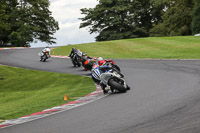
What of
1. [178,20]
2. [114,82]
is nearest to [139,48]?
[114,82]

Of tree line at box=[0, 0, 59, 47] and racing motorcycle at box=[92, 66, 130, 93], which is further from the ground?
tree line at box=[0, 0, 59, 47]

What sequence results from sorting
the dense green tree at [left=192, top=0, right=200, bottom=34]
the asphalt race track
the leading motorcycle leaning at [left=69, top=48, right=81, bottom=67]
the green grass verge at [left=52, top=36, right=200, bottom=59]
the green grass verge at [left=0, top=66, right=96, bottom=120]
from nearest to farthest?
the asphalt race track, the green grass verge at [left=0, top=66, right=96, bottom=120], the leading motorcycle leaning at [left=69, top=48, right=81, bottom=67], the green grass verge at [left=52, top=36, right=200, bottom=59], the dense green tree at [left=192, top=0, right=200, bottom=34]

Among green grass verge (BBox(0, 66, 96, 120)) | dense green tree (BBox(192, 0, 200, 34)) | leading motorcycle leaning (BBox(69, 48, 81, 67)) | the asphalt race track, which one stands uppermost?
dense green tree (BBox(192, 0, 200, 34))

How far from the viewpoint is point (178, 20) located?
61156 millimetres

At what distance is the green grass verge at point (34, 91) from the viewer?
9820 millimetres

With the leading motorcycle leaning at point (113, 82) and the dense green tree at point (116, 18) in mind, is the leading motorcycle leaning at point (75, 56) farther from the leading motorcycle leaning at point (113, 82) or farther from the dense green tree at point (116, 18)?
the dense green tree at point (116, 18)

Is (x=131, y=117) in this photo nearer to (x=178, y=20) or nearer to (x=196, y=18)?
(x=196, y=18)

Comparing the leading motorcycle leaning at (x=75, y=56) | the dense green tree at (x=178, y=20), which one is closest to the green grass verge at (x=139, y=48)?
the leading motorcycle leaning at (x=75, y=56)

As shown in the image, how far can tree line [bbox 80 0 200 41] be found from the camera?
6091 centimetres

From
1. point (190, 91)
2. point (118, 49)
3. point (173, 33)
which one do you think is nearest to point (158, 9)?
point (173, 33)

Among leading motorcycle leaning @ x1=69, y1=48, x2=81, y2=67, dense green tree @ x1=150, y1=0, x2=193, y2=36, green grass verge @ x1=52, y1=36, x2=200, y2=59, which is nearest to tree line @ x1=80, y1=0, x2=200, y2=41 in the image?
dense green tree @ x1=150, y1=0, x2=193, y2=36

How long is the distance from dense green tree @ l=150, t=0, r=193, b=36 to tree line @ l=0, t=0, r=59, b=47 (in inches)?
1009

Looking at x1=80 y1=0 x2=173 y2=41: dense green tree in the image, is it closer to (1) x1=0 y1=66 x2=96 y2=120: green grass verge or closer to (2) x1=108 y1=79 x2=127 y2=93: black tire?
(1) x1=0 y1=66 x2=96 y2=120: green grass verge

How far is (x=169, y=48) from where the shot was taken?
34.2 metres
